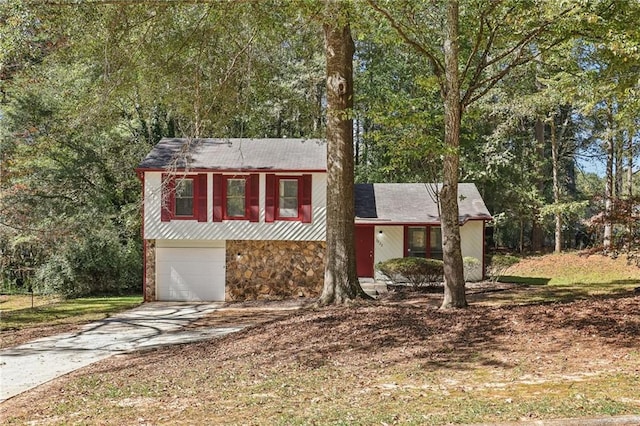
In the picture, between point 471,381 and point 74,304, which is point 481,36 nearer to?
point 471,381

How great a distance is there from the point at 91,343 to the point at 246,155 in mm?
10003

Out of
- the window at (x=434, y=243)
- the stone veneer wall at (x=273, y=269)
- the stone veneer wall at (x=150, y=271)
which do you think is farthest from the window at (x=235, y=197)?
the window at (x=434, y=243)

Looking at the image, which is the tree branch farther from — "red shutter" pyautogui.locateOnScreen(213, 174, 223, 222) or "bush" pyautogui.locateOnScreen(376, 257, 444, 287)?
"red shutter" pyautogui.locateOnScreen(213, 174, 223, 222)

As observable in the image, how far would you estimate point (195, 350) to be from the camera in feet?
31.5

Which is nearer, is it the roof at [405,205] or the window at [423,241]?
the roof at [405,205]

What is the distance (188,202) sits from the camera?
64.3ft

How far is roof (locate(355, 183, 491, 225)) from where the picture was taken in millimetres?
21719

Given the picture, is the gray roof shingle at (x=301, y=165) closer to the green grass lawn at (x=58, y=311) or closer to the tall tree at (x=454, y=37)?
the green grass lawn at (x=58, y=311)

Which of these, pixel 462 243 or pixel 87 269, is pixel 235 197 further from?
pixel 462 243

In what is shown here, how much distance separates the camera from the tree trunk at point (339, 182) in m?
13.0

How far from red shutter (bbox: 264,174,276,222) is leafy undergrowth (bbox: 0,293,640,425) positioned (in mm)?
9402

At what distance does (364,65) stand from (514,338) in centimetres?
2370

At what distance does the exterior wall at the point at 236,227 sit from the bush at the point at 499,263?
590cm

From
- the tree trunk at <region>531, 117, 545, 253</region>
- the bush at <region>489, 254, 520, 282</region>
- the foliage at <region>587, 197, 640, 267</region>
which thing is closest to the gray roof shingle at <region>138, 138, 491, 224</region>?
the bush at <region>489, 254, 520, 282</region>
